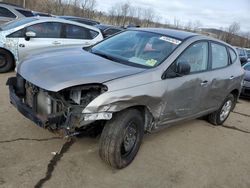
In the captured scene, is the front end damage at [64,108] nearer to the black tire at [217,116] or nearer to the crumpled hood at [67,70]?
the crumpled hood at [67,70]

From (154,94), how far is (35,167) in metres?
1.68

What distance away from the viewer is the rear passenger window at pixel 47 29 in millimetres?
8031

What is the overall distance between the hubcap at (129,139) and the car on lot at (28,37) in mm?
3914

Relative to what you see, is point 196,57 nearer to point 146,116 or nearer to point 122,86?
point 146,116

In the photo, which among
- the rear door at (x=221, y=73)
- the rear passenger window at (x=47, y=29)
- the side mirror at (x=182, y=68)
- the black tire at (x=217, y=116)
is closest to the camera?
the side mirror at (x=182, y=68)

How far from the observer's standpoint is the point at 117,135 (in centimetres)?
357

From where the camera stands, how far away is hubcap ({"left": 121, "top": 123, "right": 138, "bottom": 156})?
12.5ft

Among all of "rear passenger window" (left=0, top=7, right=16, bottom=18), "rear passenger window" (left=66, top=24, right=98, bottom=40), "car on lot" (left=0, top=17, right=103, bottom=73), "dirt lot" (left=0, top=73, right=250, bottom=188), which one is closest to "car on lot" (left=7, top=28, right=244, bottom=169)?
"dirt lot" (left=0, top=73, right=250, bottom=188)

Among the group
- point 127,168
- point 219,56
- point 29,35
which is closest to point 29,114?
point 127,168

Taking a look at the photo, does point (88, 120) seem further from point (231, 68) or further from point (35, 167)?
point (231, 68)

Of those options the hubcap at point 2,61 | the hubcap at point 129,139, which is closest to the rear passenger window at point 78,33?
the hubcap at point 2,61

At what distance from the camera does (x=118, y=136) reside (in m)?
3.58

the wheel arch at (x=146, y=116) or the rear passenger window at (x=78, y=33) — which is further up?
the rear passenger window at (x=78, y=33)

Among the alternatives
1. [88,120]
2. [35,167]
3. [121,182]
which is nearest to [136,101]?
[88,120]
